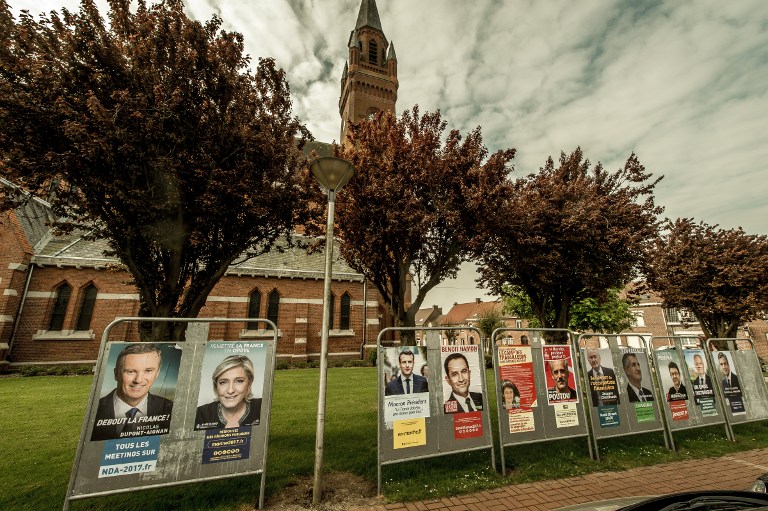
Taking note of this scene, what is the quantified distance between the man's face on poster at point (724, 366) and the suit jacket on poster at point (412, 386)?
816cm

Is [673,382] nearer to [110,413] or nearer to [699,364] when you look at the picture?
[699,364]

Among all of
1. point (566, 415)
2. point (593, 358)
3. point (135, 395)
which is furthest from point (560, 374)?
point (135, 395)

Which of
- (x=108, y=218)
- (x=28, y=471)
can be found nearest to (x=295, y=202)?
(x=108, y=218)

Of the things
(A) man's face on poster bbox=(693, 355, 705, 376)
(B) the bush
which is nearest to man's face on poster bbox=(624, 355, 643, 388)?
(A) man's face on poster bbox=(693, 355, 705, 376)

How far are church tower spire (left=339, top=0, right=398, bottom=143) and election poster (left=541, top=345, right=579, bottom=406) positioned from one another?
3747 centimetres

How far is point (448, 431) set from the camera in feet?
17.9

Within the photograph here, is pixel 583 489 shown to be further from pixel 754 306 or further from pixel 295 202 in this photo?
pixel 754 306

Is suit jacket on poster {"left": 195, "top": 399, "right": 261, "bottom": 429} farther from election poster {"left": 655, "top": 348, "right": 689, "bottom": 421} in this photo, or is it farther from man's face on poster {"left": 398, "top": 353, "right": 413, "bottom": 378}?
election poster {"left": 655, "top": 348, "right": 689, "bottom": 421}

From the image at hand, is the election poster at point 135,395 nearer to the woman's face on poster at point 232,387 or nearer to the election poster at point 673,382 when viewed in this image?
the woman's face on poster at point 232,387

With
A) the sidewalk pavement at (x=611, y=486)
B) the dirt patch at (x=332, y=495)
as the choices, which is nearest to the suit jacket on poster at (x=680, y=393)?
the sidewalk pavement at (x=611, y=486)

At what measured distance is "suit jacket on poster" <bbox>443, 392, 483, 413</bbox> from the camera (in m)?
5.53

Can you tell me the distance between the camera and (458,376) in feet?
18.7

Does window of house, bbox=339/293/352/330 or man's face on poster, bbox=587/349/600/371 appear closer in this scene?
man's face on poster, bbox=587/349/600/371

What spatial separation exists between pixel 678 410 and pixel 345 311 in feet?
67.0
